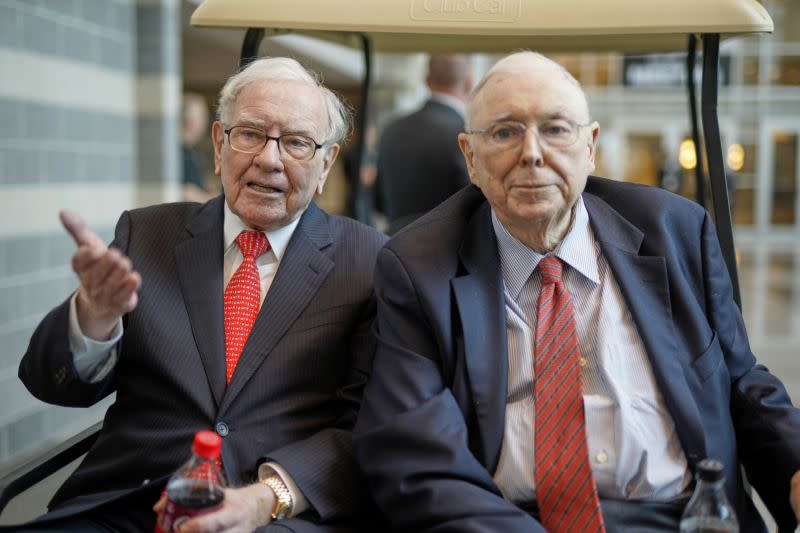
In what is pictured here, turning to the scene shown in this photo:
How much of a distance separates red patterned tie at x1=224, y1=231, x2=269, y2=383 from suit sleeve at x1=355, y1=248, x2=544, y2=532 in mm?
383

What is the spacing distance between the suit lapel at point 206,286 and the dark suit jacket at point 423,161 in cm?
251

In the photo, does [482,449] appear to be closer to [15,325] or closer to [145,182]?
[15,325]

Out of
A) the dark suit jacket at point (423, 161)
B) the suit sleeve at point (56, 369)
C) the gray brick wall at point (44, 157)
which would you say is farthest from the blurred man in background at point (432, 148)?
the suit sleeve at point (56, 369)

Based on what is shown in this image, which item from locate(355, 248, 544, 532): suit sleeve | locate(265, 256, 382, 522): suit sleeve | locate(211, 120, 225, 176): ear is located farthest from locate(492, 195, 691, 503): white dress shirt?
locate(211, 120, 225, 176): ear

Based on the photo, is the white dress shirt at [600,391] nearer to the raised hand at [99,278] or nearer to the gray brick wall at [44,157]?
the raised hand at [99,278]

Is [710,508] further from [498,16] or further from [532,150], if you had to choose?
[498,16]

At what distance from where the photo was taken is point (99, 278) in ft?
5.96

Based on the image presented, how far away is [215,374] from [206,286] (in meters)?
0.23

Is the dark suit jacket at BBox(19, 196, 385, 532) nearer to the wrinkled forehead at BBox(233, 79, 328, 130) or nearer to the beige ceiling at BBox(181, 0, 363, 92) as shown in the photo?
the wrinkled forehead at BBox(233, 79, 328, 130)

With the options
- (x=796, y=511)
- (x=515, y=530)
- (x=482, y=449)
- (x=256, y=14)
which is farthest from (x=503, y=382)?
(x=256, y=14)

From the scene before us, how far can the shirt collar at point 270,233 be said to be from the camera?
7.69 ft

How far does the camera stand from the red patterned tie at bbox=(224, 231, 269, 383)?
2.21m

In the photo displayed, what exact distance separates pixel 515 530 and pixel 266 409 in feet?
2.29

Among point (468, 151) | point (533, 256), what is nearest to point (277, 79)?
point (468, 151)
